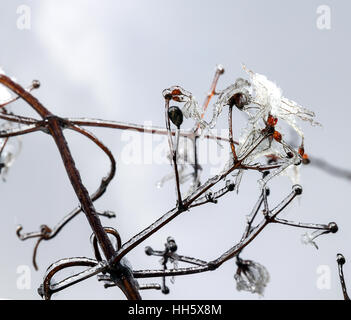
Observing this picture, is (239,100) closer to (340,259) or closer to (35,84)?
(340,259)

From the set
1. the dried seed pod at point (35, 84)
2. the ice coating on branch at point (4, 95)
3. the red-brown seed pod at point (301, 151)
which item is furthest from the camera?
the dried seed pod at point (35, 84)

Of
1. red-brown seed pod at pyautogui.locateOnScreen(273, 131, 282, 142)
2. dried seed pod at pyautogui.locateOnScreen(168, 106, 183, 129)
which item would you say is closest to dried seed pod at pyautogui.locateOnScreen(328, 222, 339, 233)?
red-brown seed pod at pyautogui.locateOnScreen(273, 131, 282, 142)

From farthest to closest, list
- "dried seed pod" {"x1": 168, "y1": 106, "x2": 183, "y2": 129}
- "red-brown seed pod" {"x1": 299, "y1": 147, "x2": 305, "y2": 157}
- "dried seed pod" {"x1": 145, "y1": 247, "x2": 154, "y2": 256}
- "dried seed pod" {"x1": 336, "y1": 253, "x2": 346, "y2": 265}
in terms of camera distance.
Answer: "dried seed pod" {"x1": 145, "y1": 247, "x2": 154, "y2": 256} → "dried seed pod" {"x1": 336, "y1": 253, "x2": 346, "y2": 265} → "red-brown seed pod" {"x1": 299, "y1": 147, "x2": 305, "y2": 157} → "dried seed pod" {"x1": 168, "y1": 106, "x2": 183, "y2": 129}

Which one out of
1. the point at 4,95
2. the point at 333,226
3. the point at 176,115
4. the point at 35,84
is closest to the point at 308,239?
the point at 333,226

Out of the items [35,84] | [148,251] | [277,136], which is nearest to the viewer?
[277,136]

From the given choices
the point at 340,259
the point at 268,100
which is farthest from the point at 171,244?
the point at 268,100

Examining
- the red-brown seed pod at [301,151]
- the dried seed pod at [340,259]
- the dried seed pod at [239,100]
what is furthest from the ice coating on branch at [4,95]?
the dried seed pod at [340,259]

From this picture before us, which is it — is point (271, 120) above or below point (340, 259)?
above

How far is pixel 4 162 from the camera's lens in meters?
2.26

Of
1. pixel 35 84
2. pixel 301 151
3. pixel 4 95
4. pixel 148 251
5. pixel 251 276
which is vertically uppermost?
pixel 35 84

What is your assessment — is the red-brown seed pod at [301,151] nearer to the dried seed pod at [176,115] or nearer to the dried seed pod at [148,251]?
the dried seed pod at [176,115]

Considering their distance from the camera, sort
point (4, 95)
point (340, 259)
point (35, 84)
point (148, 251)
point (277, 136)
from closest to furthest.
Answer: point (277, 136) → point (340, 259) → point (4, 95) → point (148, 251) → point (35, 84)

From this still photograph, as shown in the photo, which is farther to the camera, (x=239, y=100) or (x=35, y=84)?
(x=35, y=84)

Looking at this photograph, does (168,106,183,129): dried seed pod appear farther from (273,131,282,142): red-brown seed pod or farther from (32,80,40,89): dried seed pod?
(32,80,40,89): dried seed pod
